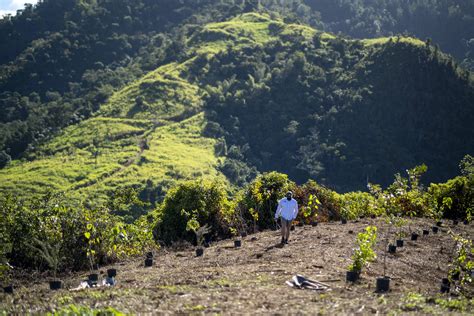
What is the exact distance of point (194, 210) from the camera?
60.3 feet

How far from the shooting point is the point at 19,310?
8.09 meters

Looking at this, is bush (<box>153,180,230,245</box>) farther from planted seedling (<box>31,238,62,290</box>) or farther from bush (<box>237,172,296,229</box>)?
planted seedling (<box>31,238,62,290</box>)

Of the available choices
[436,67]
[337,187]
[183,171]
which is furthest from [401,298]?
[436,67]

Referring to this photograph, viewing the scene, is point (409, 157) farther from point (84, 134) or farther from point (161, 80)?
point (84, 134)

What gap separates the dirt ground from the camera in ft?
27.0

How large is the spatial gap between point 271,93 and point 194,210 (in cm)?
9583

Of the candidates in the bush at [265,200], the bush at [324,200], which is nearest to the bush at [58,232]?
the bush at [265,200]

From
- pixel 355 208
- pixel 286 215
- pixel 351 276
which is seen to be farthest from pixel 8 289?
pixel 355 208

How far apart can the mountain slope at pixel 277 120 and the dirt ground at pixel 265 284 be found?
59884 millimetres

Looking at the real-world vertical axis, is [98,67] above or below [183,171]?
above

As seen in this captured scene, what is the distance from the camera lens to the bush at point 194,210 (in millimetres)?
18594

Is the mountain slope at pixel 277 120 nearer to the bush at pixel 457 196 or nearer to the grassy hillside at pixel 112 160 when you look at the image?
the grassy hillside at pixel 112 160

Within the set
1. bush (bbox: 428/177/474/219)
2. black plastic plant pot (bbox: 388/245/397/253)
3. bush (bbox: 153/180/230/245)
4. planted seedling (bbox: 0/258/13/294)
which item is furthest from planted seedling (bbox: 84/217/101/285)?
bush (bbox: 428/177/474/219)

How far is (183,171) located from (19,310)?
69783 mm
